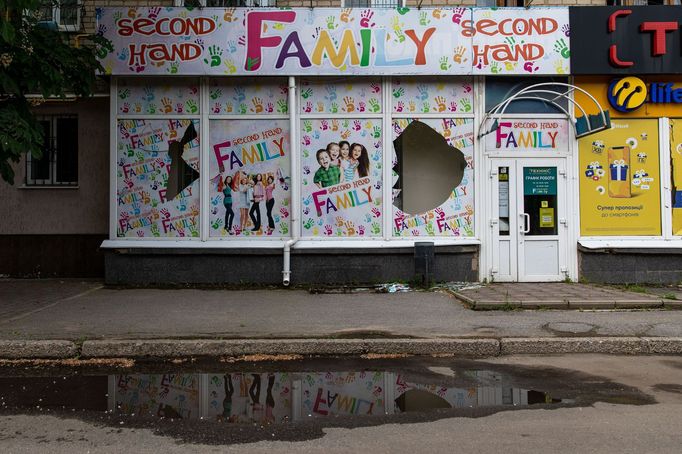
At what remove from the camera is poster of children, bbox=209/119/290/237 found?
416 inches

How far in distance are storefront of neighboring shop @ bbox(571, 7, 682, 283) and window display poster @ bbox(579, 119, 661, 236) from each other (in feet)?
0.05

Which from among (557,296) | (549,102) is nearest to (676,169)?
(549,102)

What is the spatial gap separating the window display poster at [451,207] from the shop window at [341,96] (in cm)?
65

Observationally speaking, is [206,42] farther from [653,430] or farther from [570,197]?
[653,430]

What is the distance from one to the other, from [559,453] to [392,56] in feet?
26.8

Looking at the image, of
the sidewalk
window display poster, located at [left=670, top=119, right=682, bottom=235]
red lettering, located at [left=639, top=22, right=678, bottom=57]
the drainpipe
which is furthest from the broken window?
window display poster, located at [left=670, top=119, right=682, bottom=235]

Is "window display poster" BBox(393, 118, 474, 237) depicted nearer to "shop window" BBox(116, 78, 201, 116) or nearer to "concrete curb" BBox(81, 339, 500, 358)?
"shop window" BBox(116, 78, 201, 116)

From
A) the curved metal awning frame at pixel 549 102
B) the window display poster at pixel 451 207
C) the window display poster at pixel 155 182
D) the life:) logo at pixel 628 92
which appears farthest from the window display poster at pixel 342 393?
the life:) logo at pixel 628 92

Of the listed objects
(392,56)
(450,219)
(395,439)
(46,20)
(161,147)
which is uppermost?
(46,20)

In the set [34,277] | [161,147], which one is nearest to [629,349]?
[161,147]

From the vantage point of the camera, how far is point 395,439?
3.93 metres

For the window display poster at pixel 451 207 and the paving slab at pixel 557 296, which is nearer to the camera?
the paving slab at pixel 557 296

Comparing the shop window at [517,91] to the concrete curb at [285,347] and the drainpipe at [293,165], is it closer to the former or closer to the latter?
the drainpipe at [293,165]

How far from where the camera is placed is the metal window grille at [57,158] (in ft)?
37.6
